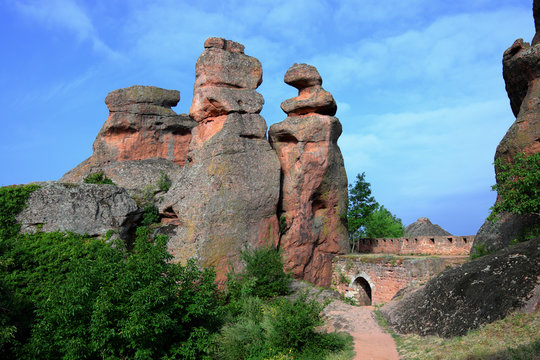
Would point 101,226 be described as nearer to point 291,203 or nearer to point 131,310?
point 131,310

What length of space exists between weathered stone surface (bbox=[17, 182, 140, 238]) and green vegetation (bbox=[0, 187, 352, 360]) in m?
0.85

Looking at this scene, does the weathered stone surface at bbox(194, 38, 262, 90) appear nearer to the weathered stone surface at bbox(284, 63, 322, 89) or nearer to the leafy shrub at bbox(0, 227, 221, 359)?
the weathered stone surface at bbox(284, 63, 322, 89)

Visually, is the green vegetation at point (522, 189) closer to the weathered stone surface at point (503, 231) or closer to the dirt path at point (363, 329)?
the weathered stone surface at point (503, 231)

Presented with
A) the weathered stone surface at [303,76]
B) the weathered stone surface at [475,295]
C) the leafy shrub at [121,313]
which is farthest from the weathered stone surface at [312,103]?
the leafy shrub at [121,313]

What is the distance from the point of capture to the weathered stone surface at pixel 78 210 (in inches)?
579

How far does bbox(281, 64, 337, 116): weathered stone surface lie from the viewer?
2058 centimetres

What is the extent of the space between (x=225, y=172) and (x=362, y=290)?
26.8ft

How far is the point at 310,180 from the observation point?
20062 mm

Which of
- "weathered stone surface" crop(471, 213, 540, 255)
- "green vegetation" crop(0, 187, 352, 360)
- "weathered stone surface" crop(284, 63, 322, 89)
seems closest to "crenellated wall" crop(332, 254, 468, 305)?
"weathered stone surface" crop(471, 213, 540, 255)

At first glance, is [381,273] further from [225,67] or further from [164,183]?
[225,67]

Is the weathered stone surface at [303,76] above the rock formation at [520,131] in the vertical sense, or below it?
above

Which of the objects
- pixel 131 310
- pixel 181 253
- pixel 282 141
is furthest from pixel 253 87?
pixel 131 310

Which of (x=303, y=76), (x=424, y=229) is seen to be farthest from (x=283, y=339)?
(x=424, y=229)

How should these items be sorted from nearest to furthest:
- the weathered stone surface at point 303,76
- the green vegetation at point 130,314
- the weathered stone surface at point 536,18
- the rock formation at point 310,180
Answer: the green vegetation at point 130,314 → the weathered stone surface at point 536,18 → the rock formation at point 310,180 → the weathered stone surface at point 303,76
